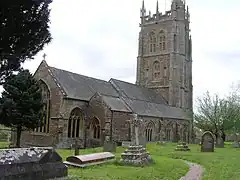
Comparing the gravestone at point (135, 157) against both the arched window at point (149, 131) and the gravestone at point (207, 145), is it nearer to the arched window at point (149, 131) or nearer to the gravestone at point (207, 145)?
the gravestone at point (207, 145)

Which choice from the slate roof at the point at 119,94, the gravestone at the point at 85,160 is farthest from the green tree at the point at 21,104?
the gravestone at the point at 85,160

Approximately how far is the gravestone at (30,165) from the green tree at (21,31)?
3873mm

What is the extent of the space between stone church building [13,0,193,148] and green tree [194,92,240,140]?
5198 mm

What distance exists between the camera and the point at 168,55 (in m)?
→ 52.2

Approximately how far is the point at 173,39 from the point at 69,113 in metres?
28.4

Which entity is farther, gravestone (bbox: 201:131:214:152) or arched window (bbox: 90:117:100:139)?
arched window (bbox: 90:117:100:139)

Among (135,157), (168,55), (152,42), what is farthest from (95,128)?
(152,42)

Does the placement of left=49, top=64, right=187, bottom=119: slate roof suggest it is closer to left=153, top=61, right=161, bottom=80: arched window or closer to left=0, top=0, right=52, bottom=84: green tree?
left=153, top=61, right=161, bottom=80: arched window

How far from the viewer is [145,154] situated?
1623 cm

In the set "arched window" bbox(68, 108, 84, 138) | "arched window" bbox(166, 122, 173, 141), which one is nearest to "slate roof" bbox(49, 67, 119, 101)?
"arched window" bbox(68, 108, 84, 138)

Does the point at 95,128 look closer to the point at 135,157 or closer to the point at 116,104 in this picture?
the point at 116,104

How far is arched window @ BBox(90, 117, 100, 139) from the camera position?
31725mm

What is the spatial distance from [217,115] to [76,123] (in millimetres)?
17524

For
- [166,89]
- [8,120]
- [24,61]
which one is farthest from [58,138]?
[166,89]
